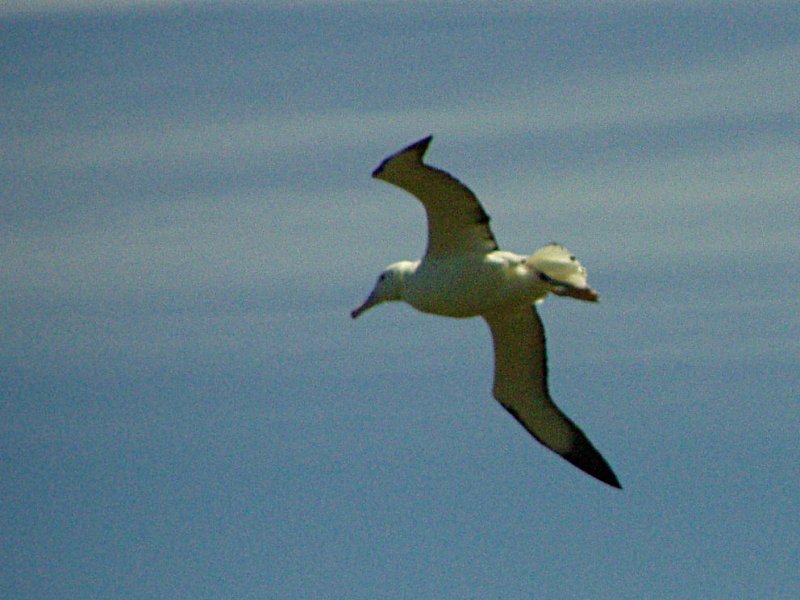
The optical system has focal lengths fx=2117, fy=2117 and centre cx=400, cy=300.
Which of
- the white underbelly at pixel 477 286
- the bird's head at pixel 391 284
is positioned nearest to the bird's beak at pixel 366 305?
the bird's head at pixel 391 284

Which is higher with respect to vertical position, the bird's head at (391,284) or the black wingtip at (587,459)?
the bird's head at (391,284)

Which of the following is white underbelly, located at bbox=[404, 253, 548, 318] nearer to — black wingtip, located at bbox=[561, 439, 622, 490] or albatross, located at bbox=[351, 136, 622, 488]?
albatross, located at bbox=[351, 136, 622, 488]

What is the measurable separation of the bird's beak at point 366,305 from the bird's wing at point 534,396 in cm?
168

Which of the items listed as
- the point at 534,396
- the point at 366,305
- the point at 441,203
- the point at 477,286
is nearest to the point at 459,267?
the point at 477,286

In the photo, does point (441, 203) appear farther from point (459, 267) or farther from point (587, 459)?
point (587, 459)

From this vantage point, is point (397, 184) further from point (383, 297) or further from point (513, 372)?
point (513, 372)

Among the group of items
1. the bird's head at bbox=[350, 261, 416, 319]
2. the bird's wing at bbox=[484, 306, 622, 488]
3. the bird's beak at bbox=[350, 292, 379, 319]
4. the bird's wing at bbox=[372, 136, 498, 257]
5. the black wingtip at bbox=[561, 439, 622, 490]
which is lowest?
the black wingtip at bbox=[561, 439, 622, 490]

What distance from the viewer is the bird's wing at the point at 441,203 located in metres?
24.8

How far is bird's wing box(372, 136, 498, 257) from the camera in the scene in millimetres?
24797

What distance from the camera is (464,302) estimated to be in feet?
85.7

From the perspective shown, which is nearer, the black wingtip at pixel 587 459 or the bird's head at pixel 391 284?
the bird's head at pixel 391 284

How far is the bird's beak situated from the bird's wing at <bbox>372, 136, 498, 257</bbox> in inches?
54.5

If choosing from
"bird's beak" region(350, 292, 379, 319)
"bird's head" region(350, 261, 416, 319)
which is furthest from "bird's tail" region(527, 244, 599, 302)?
"bird's beak" region(350, 292, 379, 319)

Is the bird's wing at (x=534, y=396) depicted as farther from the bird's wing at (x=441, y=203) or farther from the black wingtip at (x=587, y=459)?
the bird's wing at (x=441, y=203)
